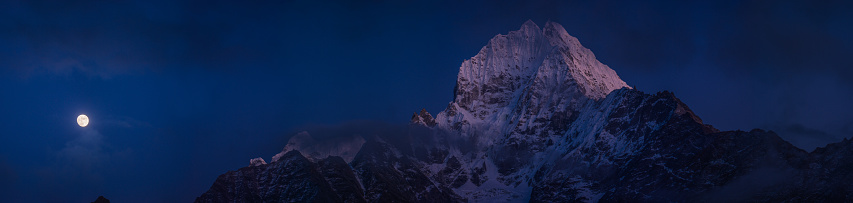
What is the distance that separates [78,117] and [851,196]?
19183cm

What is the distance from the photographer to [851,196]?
19925 cm

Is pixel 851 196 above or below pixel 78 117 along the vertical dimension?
below

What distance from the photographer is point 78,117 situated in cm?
19988
